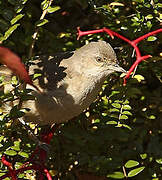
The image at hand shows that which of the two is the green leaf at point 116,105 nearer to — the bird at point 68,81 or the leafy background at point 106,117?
the leafy background at point 106,117

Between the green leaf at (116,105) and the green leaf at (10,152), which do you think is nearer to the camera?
the green leaf at (10,152)

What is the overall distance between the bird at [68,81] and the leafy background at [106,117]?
→ 3.4 inches

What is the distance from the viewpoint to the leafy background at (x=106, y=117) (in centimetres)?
173

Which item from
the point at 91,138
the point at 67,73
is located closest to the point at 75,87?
the point at 67,73

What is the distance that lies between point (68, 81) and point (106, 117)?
0.34 meters

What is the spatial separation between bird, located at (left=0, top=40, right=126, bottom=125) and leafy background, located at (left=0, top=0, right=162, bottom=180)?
0.29ft

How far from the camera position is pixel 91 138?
1.72 m

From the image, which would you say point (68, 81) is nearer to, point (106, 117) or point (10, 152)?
point (106, 117)

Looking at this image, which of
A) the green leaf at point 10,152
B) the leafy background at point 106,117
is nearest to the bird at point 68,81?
the leafy background at point 106,117

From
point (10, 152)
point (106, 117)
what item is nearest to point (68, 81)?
point (106, 117)

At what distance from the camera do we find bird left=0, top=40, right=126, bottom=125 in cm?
198

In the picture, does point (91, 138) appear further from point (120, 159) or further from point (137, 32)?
point (137, 32)

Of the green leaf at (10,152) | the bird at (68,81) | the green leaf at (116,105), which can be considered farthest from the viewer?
the bird at (68,81)

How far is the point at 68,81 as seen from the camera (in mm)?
2033
